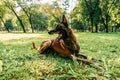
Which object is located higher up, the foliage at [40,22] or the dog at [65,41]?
the dog at [65,41]

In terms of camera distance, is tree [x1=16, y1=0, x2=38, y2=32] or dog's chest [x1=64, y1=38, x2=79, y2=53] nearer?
dog's chest [x1=64, y1=38, x2=79, y2=53]

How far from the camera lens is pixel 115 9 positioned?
37.5 m

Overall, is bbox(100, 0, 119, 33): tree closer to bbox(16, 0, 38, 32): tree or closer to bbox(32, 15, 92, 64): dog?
bbox(16, 0, 38, 32): tree

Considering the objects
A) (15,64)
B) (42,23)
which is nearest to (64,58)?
(15,64)

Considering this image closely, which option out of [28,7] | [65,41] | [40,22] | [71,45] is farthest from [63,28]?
[40,22]

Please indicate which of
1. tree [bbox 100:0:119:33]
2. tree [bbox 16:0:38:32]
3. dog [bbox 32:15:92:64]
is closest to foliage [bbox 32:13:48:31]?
tree [bbox 16:0:38:32]

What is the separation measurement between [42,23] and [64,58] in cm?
6873

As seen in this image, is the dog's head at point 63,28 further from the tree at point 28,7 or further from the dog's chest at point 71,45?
the tree at point 28,7

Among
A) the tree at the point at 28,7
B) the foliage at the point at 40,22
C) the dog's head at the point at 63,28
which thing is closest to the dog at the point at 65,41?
Result: the dog's head at the point at 63,28

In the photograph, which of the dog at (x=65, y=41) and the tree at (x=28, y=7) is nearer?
the dog at (x=65, y=41)

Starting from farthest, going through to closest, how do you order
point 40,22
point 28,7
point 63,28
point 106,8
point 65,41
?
point 40,22 < point 28,7 < point 106,8 < point 65,41 < point 63,28

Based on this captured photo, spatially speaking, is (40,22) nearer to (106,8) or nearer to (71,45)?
(106,8)

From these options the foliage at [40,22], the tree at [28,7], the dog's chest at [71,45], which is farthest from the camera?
the foliage at [40,22]

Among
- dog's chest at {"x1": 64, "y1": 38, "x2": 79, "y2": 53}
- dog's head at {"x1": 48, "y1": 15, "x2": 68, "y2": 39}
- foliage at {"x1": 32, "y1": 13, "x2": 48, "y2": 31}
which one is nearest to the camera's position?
dog's head at {"x1": 48, "y1": 15, "x2": 68, "y2": 39}
